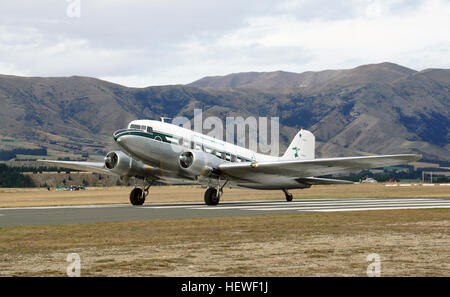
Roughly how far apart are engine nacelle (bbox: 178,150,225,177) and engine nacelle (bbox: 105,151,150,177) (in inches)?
162

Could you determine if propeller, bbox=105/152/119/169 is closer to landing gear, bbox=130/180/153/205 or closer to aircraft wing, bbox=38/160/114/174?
landing gear, bbox=130/180/153/205

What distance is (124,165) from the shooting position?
36969 millimetres

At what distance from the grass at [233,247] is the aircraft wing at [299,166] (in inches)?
500

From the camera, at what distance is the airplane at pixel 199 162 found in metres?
34.0

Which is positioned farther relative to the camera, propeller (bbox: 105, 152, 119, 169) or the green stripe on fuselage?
propeller (bbox: 105, 152, 119, 169)

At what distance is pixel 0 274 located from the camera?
32.6ft

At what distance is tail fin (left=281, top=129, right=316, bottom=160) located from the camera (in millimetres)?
46000

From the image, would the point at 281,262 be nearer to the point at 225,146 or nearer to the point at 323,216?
the point at 323,216

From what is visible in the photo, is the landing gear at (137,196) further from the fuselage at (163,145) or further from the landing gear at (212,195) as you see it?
the landing gear at (212,195)

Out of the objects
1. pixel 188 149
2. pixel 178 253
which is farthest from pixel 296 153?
pixel 178 253

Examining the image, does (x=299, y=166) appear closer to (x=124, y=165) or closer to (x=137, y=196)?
(x=137, y=196)

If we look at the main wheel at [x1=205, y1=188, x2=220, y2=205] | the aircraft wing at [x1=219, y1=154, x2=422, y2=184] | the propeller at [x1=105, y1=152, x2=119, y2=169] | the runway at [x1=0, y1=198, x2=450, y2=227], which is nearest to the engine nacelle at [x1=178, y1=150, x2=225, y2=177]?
the aircraft wing at [x1=219, y1=154, x2=422, y2=184]

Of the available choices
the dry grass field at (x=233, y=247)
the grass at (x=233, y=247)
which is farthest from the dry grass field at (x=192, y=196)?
the grass at (x=233, y=247)
